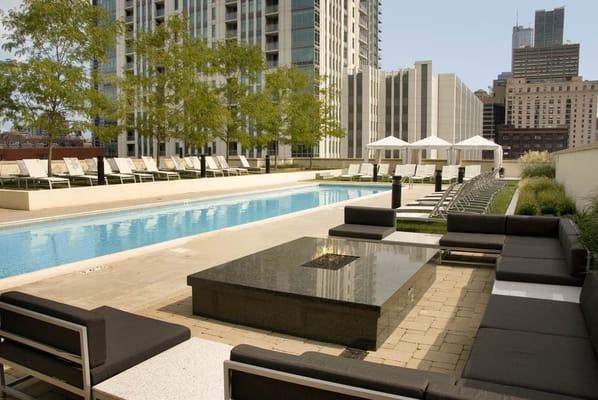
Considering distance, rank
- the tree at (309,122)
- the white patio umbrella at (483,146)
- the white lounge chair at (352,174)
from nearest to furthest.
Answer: the white patio umbrella at (483,146) < the white lounge chair at (352,174) < the tree at (309,122)

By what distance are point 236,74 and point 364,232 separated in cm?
2518

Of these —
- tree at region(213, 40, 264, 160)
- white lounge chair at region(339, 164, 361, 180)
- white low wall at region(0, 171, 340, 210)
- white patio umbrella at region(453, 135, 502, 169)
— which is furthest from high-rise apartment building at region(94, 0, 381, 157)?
white low wall at region(0, 171, 340, 210)

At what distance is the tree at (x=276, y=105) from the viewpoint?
30.8 metres

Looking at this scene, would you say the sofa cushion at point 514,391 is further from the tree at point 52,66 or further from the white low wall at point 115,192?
the tree at point 52,66

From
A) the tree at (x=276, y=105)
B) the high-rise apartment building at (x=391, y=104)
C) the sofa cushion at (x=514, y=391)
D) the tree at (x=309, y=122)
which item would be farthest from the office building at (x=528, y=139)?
the sofa cushion at (x=514, y=391)

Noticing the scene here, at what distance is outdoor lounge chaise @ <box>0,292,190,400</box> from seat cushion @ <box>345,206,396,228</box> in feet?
19.8

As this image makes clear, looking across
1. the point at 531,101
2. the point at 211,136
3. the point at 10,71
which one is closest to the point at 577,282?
the point at 10,71

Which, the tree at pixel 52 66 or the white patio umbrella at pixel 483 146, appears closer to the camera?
the tree at pixel 52 66

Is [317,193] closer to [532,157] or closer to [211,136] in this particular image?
[211,136]

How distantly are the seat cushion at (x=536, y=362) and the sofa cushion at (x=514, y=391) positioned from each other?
0.05m

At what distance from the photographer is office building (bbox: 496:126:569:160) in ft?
505

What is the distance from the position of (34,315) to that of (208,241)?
6.91 meters

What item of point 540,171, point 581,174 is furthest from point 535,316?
point 540,171

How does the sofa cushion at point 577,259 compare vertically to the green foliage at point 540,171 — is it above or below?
below
